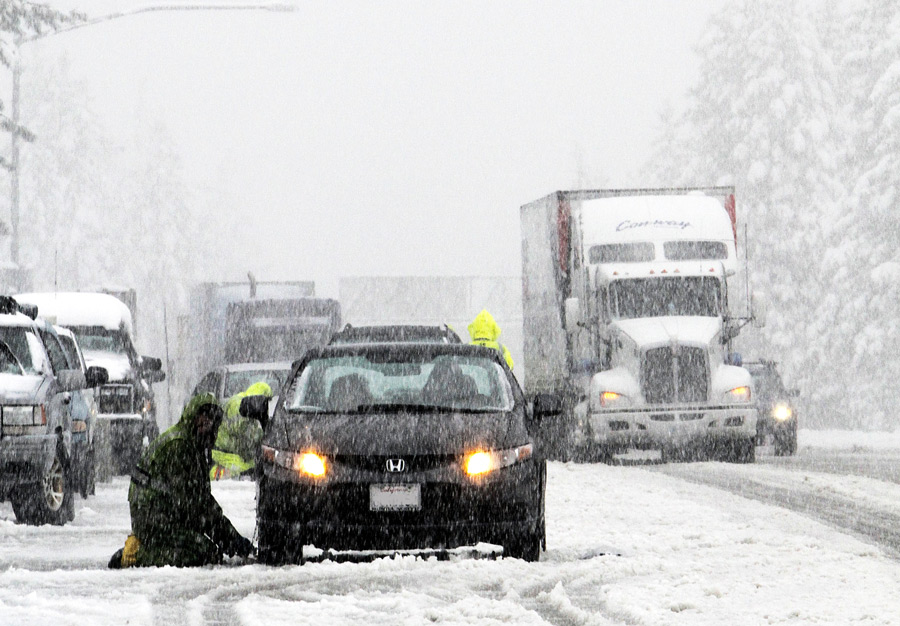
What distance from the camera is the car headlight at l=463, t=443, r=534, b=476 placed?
35.0 ft

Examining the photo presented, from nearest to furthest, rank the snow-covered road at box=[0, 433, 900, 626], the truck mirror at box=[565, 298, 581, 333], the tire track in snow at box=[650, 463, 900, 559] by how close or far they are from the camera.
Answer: the snow-covered road at box=[0, 433, 900, 626] → the tire track in snow at box=[650, 463, 900, 559] → the truck mirror at box=[565, 298, 581, 333]

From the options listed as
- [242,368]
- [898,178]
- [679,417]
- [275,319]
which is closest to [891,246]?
[898,178]

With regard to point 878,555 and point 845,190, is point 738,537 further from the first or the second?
point 845,190

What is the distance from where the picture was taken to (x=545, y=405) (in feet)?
38.1

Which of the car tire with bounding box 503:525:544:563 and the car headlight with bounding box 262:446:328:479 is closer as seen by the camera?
the car headlight with bounding box 262:446:328:479

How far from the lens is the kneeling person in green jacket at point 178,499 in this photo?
11156mm

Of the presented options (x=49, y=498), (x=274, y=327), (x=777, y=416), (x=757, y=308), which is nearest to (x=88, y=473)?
(x=49, y=498)

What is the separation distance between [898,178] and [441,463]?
3484 centimetres

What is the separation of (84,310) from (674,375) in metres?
8.07

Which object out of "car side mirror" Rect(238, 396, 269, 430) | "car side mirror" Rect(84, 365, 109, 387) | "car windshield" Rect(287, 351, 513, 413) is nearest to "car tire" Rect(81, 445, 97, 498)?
"car side mirror" Rect(84, 365, 109, 387)

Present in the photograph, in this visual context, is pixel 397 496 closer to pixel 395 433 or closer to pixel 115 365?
pixel 395 433

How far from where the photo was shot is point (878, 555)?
11.9 meters

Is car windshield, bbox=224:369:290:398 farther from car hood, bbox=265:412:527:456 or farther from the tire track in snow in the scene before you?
car hood, bbox=265:412:527:456

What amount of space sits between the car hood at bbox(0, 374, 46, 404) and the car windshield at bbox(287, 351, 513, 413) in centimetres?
354
